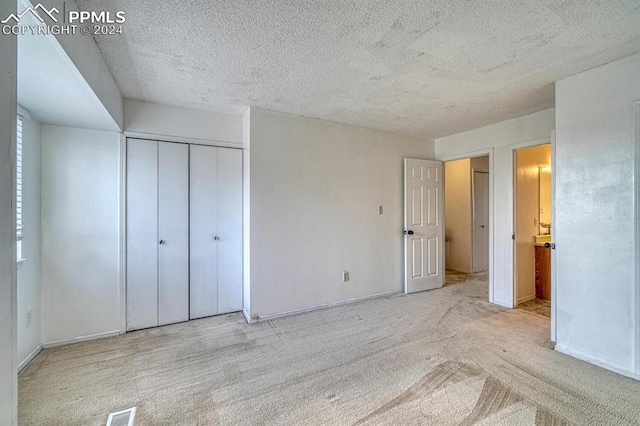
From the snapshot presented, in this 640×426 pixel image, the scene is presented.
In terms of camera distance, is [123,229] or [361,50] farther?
[123,229]

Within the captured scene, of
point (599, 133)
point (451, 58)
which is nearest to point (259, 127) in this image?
point (451, 58)

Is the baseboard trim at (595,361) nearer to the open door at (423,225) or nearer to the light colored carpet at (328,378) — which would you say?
the light colored carpet at (328,378)

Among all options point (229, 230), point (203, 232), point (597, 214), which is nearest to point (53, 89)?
point (203, 232)

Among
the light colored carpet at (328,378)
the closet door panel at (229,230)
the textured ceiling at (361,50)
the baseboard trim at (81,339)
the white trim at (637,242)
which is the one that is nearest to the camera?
the textured ceiling at (361,50)

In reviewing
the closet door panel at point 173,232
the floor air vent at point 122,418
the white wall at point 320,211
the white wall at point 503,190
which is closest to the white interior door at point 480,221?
the white wall at point 503,190

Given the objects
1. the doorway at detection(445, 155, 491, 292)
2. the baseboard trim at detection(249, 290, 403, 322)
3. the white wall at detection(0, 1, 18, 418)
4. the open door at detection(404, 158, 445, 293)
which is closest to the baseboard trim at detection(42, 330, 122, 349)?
the baseboard trim at detection(249, 290, 403, 322)

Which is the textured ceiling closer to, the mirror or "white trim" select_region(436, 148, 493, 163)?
"white trim" select_region(436, 148, 493, 163)

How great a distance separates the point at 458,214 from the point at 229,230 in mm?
4574

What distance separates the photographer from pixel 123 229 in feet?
9.19

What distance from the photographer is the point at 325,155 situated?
11.6 feet

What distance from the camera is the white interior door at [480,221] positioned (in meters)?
5.44

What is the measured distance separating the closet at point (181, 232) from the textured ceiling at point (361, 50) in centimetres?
63

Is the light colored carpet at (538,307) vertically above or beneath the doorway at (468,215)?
beneath

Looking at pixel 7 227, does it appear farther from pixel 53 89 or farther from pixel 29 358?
pixel 29 358
